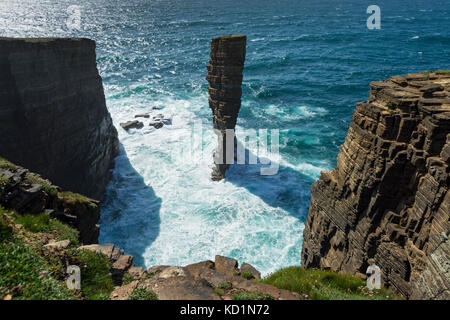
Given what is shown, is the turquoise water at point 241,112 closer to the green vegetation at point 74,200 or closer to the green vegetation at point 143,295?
the green vegetation at point 74,200

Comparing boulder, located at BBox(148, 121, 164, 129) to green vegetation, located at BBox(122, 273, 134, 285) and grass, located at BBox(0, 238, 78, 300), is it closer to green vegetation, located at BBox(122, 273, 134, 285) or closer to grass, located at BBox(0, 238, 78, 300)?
green vegetation, located at BBox(122, 273, 134, 285)

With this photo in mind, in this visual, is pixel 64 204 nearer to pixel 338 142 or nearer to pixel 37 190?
pixel 37 190

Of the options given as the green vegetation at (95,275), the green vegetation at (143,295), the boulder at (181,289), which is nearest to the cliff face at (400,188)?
the boulder at (181,289)

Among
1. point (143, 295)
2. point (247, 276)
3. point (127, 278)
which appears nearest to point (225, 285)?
point (247, 276)

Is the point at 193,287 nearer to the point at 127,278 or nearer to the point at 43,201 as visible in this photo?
the point at 127,278

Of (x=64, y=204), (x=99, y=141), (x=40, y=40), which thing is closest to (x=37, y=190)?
(x=64, y=204)

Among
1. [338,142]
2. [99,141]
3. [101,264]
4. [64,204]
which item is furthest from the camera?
[338,142]

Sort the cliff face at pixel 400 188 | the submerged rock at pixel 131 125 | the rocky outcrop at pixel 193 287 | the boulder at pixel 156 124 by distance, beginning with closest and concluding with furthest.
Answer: the rocky outcrop at pixel 193 287 → the cliff face at pixel 400 188 → the submerged rock at pixel 131 125 → the boulder at pixel 156 124
